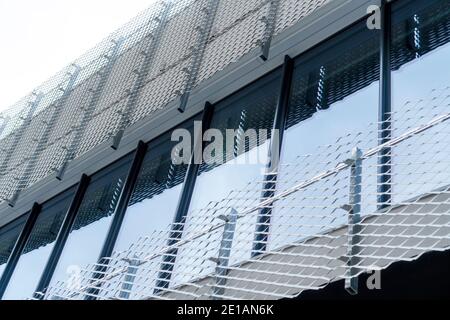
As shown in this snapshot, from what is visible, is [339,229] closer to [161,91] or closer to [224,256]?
[224,256]

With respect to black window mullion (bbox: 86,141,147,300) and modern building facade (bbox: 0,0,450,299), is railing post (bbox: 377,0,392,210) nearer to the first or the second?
modern building facade (bbox: 0,0,450,299)

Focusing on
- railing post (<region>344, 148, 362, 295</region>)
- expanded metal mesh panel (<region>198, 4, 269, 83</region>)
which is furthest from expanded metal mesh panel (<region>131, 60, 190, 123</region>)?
railing post (<region>344, 148, 362, 295</region>)

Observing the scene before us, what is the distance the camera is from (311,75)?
3115 mm

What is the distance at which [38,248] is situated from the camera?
395 cm

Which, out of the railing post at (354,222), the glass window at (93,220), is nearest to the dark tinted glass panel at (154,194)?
the glass window at (93,220)

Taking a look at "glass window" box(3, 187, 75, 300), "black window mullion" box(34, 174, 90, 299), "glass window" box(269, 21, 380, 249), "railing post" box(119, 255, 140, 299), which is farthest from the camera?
"glass window" box(3, 187, 75, 300)

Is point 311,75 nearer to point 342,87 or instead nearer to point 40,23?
point 342,87

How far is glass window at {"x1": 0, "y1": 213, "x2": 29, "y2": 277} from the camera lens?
4.25 meters

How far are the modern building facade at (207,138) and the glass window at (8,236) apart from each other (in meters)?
0.01

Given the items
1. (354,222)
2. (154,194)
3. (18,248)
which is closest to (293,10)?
(154,194)

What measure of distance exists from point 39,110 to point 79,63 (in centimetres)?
48

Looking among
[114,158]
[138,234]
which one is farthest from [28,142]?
[138,234]

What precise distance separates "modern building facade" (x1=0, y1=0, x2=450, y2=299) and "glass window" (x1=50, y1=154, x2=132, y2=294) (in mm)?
12

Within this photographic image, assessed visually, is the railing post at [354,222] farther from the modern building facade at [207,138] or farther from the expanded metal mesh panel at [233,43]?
the expanded metal mesh panel at [233,43]
